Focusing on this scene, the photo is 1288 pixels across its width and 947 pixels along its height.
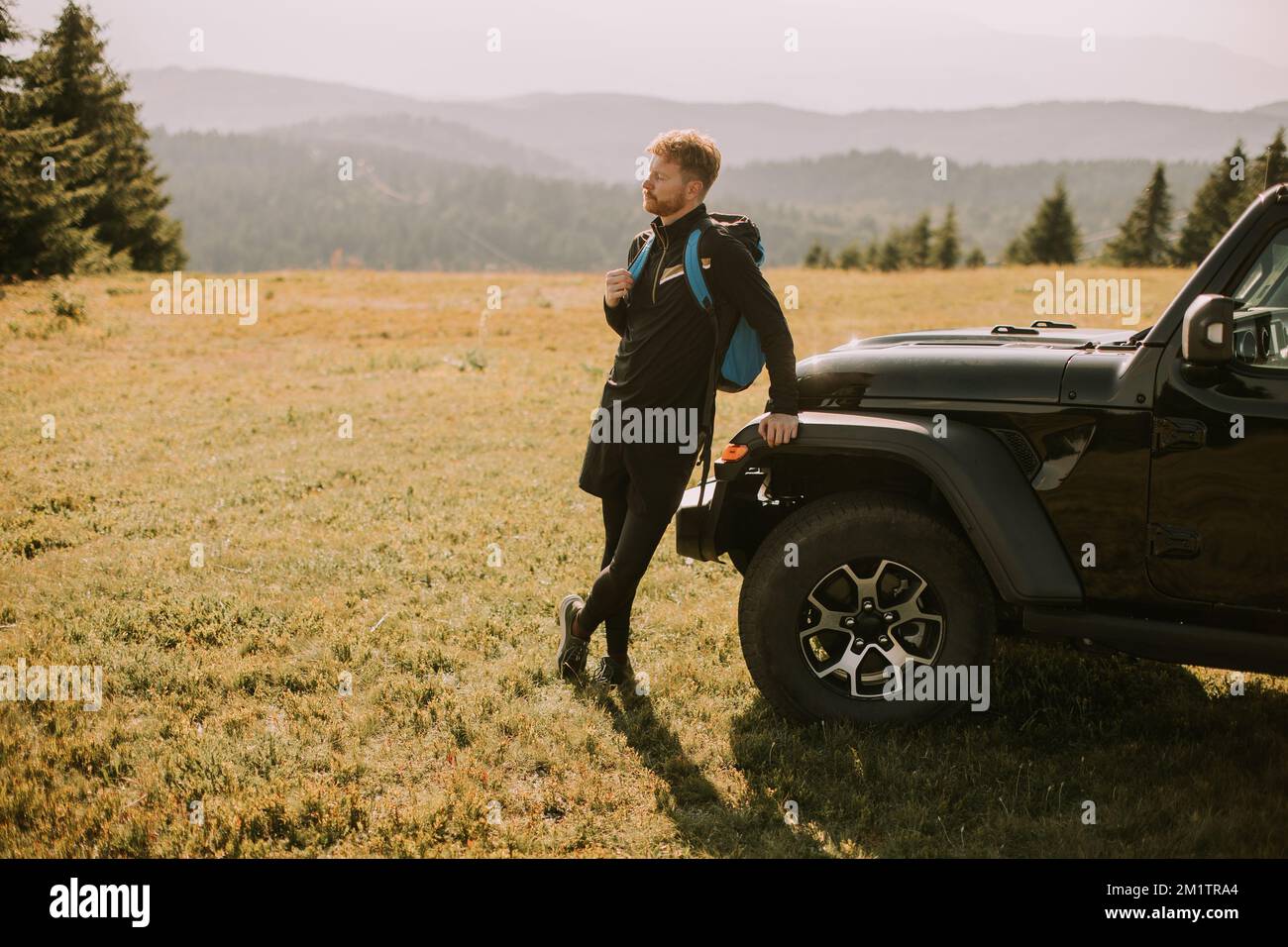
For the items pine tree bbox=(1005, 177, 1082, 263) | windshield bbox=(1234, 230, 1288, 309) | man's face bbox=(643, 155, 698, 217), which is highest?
pine tree bbox=(1005, 177, 1082, 263)

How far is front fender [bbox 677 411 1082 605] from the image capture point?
3758mm

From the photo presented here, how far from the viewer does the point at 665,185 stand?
4168 millimetres

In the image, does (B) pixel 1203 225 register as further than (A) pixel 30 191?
Yes

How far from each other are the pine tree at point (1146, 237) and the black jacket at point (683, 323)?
50548 millimetres

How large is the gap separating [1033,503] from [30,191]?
85.4 ft

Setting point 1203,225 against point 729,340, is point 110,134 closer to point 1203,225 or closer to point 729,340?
point 729,340

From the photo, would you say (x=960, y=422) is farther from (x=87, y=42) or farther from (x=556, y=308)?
(x=87, y=42)

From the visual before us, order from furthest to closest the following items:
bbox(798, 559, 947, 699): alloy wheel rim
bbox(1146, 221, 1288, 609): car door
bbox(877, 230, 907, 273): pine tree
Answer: bbox(877, 230, 907, 273): pine tree → bbox(798, 559, 947, 699): alloy wheel rim → bbox(1146, 221, 1288, 609): car door

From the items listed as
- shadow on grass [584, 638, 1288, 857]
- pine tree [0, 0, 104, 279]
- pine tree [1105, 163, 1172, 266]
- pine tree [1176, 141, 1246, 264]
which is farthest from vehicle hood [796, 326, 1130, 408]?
pine tree [1105, 163, 1172, 266]

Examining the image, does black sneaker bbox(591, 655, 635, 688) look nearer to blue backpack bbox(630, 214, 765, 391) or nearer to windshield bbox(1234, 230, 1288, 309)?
blue backpack bbox(630, 214, 765, 391)

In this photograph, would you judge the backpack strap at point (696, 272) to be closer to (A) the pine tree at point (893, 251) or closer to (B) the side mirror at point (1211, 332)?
(B) the side mirror at point (1211, 332)

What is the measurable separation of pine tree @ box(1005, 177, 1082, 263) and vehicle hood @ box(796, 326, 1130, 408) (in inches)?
2259

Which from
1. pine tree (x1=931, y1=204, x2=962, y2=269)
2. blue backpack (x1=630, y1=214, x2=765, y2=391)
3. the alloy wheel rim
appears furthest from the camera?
pine tree (x1=931, y1=204, x2=962, y2=269)

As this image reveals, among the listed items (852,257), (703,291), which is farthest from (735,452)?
(852,257)
